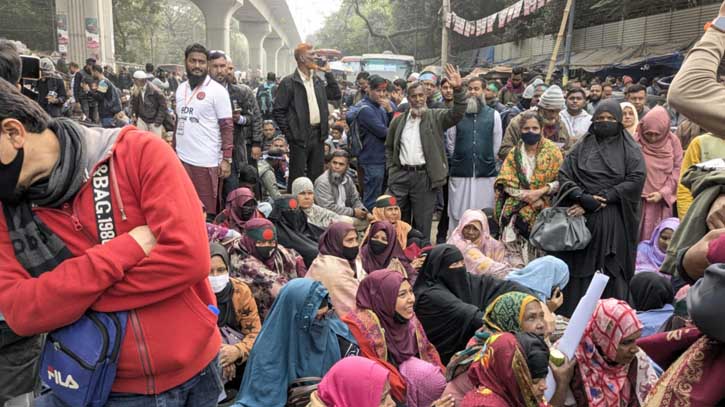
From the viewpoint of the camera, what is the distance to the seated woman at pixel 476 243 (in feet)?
15.3

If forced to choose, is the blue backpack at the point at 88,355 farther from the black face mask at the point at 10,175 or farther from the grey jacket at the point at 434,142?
the grey jacket at the point at 434,142

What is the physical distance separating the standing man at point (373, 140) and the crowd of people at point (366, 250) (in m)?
0.02

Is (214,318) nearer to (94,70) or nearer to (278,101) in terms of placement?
(278,101)

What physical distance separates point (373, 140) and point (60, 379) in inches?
206

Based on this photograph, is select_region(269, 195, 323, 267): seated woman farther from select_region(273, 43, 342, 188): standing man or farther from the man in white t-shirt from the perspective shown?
select_region(273, 43, 342, 188): standing man

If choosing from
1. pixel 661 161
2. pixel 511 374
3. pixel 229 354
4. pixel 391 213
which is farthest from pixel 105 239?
pixel 661 161

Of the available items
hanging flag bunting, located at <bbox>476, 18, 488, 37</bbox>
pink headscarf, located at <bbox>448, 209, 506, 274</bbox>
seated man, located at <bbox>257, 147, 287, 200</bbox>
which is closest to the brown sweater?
pink headscarf, located at <bbox>448, 209, 506, 274</bbox>

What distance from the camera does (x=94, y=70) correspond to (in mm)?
10906

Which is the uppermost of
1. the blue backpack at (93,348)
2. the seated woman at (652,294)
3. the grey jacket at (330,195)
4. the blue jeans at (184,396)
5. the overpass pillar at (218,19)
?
the overpass pillar at (218,19)

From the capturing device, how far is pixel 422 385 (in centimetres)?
327

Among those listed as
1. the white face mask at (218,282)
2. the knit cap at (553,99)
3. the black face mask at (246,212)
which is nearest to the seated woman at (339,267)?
the white face mask at (218,282)

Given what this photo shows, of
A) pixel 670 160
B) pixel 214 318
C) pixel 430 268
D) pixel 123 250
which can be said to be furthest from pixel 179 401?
pixel 670 160

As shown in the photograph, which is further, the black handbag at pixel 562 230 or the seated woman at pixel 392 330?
the black handbag at pixel 562 230

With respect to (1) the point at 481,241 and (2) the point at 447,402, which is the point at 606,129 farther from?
(2) the point at 447,402
